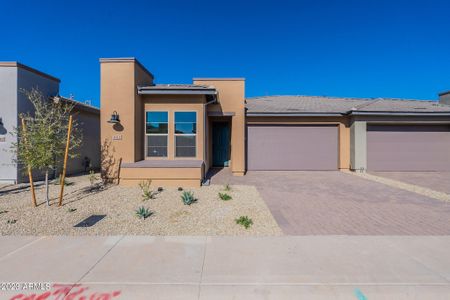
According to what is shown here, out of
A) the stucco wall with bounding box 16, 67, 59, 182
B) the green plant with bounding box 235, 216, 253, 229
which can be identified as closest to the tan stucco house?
the stucco wall with bounding box 16, 67, 59, 182

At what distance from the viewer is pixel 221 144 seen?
43.5 ft

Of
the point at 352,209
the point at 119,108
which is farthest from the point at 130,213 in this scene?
the point at 352,209

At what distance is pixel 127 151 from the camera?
8.69 metres

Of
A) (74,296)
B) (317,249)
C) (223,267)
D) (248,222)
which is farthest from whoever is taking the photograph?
(248,222)

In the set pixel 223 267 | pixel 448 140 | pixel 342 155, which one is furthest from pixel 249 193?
pixel 448 140

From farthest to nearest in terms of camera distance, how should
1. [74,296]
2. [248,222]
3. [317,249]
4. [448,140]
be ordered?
[448,140]
[248,222]
[317,249]
[74,296]

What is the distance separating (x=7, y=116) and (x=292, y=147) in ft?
42.2

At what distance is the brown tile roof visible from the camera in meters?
12.4

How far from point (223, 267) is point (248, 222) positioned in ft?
5.31

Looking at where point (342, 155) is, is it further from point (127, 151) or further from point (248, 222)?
point (127, 151)

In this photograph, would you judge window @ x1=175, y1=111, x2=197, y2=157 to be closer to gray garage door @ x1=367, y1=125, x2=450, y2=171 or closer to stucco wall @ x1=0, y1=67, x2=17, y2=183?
stucco wall @ x1=0, y1=67, x2=17, y2=183

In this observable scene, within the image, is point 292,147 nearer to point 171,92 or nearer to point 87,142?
point 171,92

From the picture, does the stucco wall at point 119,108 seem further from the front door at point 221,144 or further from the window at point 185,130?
the front door at point 221,144

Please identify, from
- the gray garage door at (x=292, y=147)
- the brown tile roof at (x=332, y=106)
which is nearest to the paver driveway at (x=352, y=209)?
the gray garage door at (x=292, y=147)
